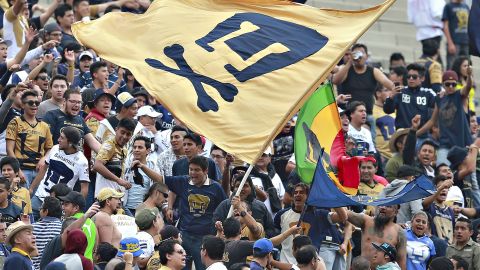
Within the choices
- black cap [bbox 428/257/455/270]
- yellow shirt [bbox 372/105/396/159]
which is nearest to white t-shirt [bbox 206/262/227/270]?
black cap [bbox 428/257/455/270]

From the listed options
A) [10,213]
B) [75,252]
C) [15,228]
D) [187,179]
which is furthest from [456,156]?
[75,252]

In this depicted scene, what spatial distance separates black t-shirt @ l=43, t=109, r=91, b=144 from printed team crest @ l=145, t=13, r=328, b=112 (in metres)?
2.56

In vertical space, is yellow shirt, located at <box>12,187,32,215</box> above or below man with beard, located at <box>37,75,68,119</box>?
above

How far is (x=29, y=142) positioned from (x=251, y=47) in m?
3.12

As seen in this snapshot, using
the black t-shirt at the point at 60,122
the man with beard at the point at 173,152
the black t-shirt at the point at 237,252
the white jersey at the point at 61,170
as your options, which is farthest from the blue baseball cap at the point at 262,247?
the black t-shirt at the point at 60,122

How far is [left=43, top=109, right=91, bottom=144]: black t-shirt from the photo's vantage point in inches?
729

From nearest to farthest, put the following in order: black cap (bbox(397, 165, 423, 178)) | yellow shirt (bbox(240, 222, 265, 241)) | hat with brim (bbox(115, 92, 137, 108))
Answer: yellow shirt (bbox(240, 222, 265, 241)), black cap (bbox(397, 165, 423, 178)), hat with brim (bbox(115, 92, 137, 108))

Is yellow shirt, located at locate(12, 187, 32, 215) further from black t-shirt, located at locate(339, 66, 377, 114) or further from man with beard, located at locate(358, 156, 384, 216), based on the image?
black t-shirt, located at locate(339, 66, 377, 114)

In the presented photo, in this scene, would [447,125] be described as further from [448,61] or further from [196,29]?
[196,29]

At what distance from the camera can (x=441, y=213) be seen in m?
19.2

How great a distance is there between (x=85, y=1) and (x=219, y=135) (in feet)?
26.6

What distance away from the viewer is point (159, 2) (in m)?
16.8

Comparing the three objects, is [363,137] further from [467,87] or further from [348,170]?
[348,170]

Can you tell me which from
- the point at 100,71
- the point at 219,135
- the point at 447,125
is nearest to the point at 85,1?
the point at 100,71
